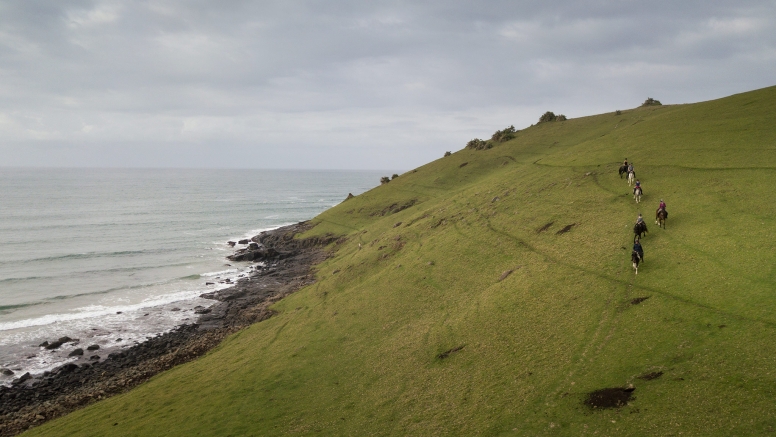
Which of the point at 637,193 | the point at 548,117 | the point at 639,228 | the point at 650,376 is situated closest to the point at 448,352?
the point at 650,376

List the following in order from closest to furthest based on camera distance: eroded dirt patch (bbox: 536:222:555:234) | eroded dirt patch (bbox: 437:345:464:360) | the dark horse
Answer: eroded dirt patch (bbox: 437:345:464:360)
the dark horse
eroded dirt patch (bbox: 536:222:555:234)

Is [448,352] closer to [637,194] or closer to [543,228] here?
[543,228]

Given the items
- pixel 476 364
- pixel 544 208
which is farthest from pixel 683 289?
pixel 544 208

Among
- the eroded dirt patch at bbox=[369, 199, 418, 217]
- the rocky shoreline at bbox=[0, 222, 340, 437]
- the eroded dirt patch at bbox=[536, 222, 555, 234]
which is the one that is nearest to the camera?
the rocky shoreline at bbox=[0, 222, 340, 437]

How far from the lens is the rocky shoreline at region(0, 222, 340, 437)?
30.5 metres

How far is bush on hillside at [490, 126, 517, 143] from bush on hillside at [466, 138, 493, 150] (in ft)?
10.5

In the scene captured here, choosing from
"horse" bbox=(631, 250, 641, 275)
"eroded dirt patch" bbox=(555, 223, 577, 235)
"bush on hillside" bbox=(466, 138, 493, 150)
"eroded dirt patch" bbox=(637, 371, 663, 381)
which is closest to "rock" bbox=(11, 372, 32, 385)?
"eroded dirt patch" bbox=(637, 371, 663, 381)

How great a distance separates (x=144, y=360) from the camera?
124 feet

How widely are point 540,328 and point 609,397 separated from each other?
23.9 ft

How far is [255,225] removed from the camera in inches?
4737

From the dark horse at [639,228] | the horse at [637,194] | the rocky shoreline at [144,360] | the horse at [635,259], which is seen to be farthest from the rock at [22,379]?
the horse at [637,194]

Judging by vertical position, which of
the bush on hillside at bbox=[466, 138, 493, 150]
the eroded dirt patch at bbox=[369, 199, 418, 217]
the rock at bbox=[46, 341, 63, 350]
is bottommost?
the rock at bbox=[46, 341, 63, 350]

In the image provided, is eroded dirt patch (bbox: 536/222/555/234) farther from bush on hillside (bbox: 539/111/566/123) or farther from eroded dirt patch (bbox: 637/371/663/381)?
bush on hillside (bbox: 539/111/566/123)

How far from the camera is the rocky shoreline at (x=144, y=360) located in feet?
100
